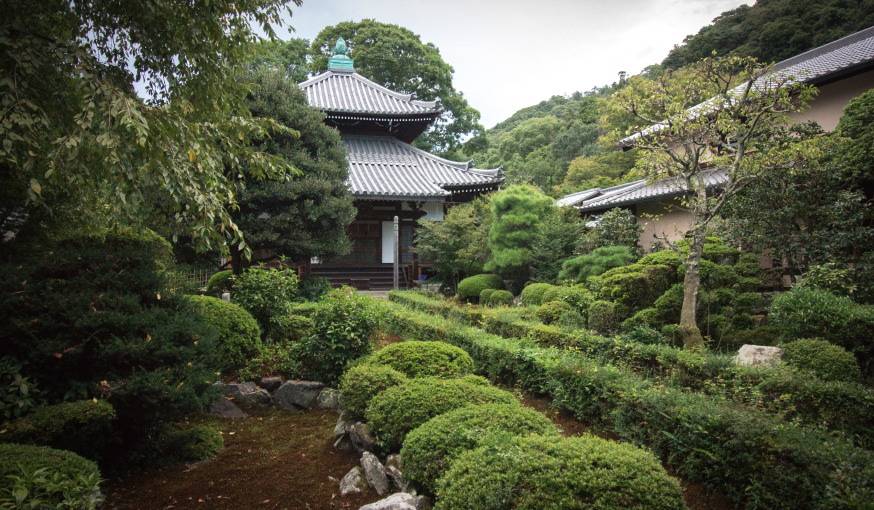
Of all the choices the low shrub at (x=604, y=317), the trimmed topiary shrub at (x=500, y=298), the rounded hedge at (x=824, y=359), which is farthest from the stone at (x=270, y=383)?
the trimmed topiary shrub at (x=500, y=298)

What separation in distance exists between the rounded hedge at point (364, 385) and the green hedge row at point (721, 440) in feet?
6.56

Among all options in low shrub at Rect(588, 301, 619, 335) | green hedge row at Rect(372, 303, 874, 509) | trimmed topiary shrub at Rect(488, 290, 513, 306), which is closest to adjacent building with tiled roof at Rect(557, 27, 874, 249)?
low shrub at Rect(588, 301, 619, 335)

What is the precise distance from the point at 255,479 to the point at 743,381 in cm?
491

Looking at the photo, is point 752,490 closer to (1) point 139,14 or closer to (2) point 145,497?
(2) point 145,497

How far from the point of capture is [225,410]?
592cm

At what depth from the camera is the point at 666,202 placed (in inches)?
567

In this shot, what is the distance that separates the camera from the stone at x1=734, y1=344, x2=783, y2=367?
564 centimetres

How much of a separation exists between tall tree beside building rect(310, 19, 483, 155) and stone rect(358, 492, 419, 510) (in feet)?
94.9

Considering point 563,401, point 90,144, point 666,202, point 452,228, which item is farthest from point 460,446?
point 666,202

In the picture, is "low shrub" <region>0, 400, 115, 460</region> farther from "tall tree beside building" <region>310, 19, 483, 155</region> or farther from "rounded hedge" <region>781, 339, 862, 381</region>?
"tall tree beside building" <region>310, 19, 483, 155</region>

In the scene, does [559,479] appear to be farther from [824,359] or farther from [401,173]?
[401,173]

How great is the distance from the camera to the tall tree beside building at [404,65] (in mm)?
29375

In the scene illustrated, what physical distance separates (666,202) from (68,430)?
1486cm

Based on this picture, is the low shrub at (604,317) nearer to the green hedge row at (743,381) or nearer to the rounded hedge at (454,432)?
the green hedge row at (743,381)
